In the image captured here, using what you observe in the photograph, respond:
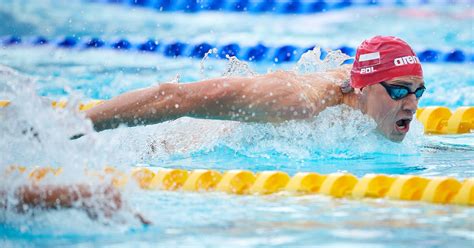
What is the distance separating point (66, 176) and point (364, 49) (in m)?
1.90

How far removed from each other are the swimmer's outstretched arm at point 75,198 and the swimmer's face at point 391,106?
178cm

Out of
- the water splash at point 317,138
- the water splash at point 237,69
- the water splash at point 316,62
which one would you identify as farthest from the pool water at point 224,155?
the water splash at point 316,62

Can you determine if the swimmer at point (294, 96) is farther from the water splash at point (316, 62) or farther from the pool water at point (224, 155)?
the water splash at point (316, 62)

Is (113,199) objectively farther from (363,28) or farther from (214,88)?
(363,28)

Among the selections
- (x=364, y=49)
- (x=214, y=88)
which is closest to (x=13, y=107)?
(x=214, y=88)

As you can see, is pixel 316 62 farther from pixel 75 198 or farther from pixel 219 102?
pixel 75 198

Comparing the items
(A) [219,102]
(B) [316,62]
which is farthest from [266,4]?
(A) [219,102]

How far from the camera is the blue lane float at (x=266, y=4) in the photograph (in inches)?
337

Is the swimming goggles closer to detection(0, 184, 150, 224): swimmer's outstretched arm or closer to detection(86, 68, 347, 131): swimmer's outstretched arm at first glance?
detection(86, 68, 347, 131): swimmer's outstretched arm

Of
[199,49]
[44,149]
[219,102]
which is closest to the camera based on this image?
[44,149]

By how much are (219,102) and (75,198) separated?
4.03 feet

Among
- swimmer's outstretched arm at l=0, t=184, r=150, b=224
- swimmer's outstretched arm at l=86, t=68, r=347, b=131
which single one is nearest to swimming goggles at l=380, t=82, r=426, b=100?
swimmer's outstretched arm at l=86, t=68, r=347, b=131

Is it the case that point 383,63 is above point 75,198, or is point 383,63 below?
above

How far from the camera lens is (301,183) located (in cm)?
326
